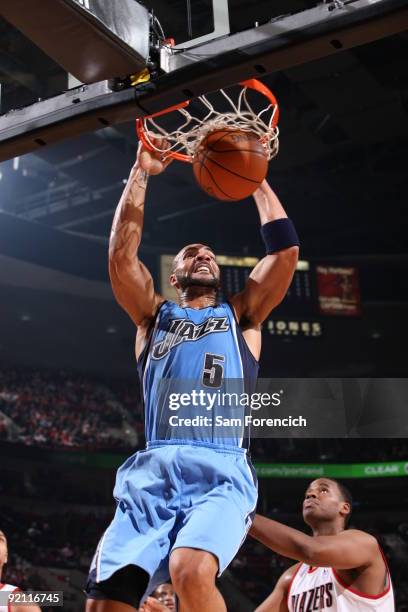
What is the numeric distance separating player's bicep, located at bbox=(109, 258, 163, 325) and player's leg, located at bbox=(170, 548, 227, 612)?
116cm

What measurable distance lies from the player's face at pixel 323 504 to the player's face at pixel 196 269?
1352mm

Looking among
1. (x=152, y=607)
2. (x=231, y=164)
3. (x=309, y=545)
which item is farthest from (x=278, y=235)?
(x=152, y=607)

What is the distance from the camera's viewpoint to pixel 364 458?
16.5 m

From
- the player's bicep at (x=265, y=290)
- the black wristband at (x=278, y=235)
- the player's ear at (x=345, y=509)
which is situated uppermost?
the black wristband at (x=278, y=235)

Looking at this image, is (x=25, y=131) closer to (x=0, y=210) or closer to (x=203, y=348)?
(x=203, y=348)

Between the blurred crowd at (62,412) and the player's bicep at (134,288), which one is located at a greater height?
the blurred crowd at (62,412)

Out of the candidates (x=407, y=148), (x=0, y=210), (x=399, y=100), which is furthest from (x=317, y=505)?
(x=0, y=210)

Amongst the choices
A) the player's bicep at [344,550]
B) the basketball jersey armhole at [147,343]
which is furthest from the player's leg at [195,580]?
the player's bicep at [344,550]

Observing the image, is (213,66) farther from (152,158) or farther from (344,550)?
(344,550)

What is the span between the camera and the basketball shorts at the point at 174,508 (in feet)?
8.84

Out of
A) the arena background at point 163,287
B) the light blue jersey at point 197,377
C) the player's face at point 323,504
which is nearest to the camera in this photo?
the light blue jersey at point 197,377

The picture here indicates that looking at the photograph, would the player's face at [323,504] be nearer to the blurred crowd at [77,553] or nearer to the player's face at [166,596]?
the player's face at [166,596]

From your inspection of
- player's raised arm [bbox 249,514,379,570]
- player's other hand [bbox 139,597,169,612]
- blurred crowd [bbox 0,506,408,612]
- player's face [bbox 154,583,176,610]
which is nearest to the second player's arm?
player's raised arm [bbox 249,514,379,570]

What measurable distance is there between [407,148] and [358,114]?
238 centimetres
